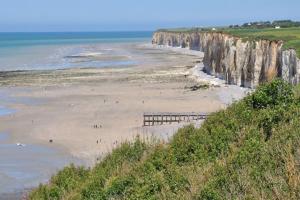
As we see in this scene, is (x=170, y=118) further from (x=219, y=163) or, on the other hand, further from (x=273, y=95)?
(x=219, y=163)

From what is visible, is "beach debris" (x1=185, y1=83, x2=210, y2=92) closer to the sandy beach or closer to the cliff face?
the sandy beach

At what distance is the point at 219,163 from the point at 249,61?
4570 centimetres

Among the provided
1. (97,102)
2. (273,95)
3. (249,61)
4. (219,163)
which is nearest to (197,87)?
(249,61)

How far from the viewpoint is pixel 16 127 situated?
3556 cm

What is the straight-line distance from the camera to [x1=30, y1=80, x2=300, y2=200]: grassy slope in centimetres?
878

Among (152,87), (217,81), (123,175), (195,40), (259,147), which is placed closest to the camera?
(259,147)

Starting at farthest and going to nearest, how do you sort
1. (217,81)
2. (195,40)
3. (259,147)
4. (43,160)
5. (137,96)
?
(195,40)
(217,81)
(137,96)
(43,160)
(259,147)

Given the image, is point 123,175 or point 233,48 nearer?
point 123,175

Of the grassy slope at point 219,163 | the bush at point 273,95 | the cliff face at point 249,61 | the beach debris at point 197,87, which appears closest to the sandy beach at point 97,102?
the beach debris at point 197,87

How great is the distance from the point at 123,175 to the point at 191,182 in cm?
250

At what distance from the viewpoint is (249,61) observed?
5506 centimetres

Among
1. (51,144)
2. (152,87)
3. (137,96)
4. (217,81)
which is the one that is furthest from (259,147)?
(217,81)

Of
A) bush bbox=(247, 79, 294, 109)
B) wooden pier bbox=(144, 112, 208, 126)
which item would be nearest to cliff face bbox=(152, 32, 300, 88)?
wooden pier bbox=(144, 112, 208, 126)

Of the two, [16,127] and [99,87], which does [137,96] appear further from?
[16,127]
